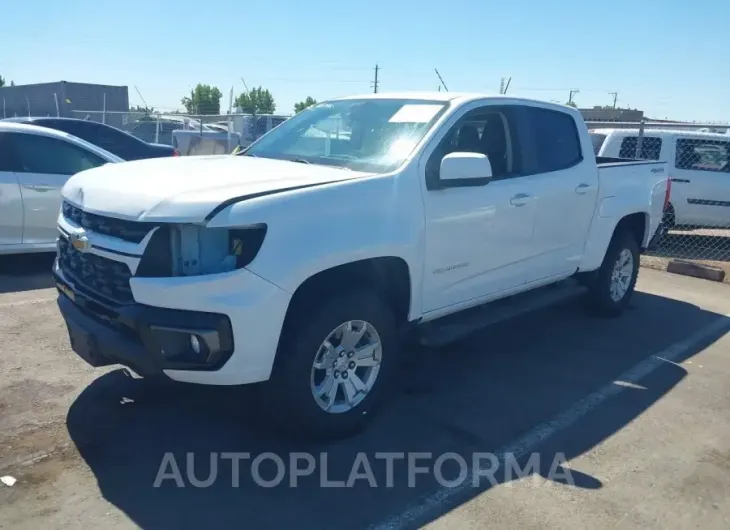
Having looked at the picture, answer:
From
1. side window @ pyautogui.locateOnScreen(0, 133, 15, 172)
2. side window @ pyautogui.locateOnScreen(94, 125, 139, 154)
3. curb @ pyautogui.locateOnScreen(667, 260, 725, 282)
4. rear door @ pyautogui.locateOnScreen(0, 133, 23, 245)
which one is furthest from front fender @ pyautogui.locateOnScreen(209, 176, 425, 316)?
side window @ pyautogui.locateOnScreen(94, 125, 139, 154)

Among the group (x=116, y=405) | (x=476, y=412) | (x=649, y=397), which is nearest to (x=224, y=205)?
(x=116, y=405)

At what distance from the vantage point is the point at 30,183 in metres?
7.12

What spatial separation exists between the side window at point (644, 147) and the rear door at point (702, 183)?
12.0 inches

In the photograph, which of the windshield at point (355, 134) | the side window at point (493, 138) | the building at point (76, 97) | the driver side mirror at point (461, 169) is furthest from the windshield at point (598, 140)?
the building at point (76, 97)

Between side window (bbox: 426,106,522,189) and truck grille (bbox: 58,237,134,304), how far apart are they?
2.28 m

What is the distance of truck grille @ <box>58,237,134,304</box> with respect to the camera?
3441 mm

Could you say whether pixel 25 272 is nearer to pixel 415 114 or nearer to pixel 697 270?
pixel 415 114

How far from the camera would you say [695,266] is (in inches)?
370

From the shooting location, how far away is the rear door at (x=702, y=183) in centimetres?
1100

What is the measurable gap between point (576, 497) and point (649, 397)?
1685 millimetres

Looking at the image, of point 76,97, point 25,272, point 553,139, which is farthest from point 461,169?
point 76,97

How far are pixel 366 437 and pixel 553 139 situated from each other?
301 centimetres

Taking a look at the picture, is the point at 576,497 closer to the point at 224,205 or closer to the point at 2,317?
the point at 224,205

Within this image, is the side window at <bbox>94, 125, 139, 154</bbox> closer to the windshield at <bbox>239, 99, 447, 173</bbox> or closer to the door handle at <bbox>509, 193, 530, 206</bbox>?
the windshield at <bbox>239, 99, 447, 173</bbox>
